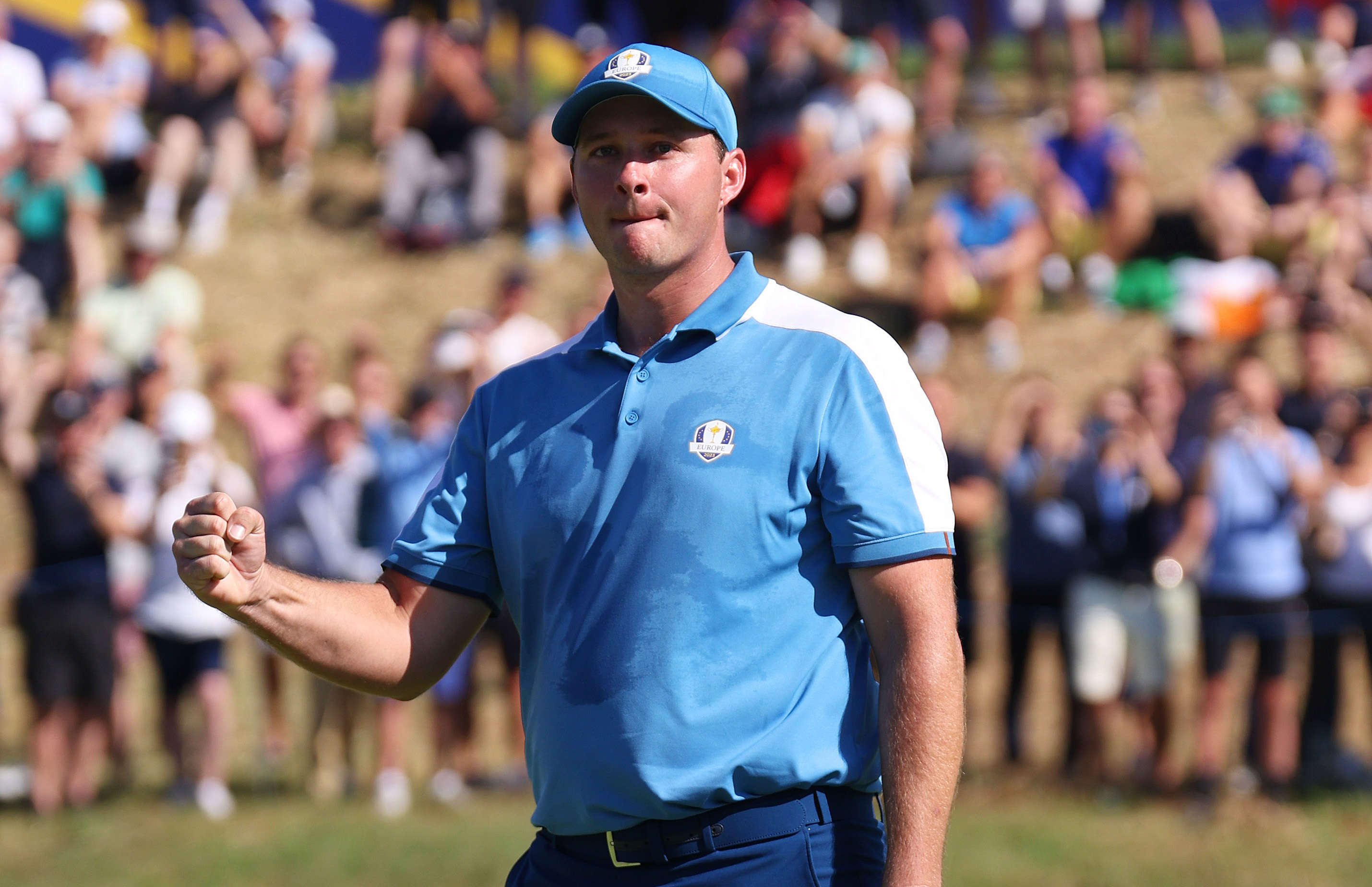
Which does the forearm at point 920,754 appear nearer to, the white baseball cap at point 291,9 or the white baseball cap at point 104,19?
the white baseball cap at point 104,19

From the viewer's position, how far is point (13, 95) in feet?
47.0

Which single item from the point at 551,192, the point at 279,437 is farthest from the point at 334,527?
the point at 551,192

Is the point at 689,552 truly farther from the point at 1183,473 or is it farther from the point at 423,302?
the point at 423,302

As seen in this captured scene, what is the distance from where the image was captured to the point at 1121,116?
15.1 meters

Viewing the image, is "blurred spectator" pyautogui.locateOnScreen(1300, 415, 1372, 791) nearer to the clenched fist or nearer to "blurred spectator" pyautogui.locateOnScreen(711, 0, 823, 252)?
"blurred spectator" pyautogui.locateOnScreen(711, 0, 823, 252)

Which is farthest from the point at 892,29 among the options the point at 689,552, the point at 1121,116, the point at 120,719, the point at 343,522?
the point at 689,552

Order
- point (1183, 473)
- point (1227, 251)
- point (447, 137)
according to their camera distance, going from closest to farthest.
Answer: point (1183, 473), point (1227, 251), point (447, 137)

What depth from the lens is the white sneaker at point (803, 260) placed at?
1318 centimetres

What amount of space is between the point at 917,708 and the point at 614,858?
0.57 metres

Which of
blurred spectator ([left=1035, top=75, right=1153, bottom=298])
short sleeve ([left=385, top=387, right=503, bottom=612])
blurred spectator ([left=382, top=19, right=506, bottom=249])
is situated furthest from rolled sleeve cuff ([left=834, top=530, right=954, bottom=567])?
blurred spectator ([left=382, top=19, right=506, bottom=249])

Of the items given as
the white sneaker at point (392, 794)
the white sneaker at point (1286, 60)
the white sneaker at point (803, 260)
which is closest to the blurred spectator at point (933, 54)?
the white sneaker at point (803, 260)

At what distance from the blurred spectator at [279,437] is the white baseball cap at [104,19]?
5539 mm

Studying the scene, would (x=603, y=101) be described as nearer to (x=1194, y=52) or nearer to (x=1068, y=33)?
(x=1068, y=33)

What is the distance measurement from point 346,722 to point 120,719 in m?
1.28
